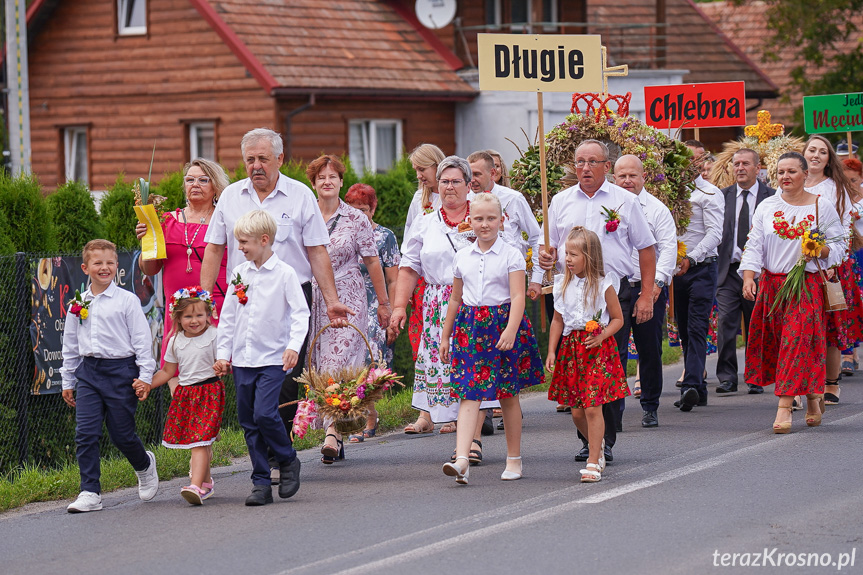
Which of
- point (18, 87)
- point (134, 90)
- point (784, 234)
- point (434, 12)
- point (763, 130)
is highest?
point (434, 12)

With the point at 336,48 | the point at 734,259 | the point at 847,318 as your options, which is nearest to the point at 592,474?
the point at 847,318

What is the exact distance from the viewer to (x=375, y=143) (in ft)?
95.1

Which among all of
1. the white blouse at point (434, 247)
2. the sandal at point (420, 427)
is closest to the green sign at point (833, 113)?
the sandal at point (420, 427)

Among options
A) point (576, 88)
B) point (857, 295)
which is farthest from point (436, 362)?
point (857, 295)

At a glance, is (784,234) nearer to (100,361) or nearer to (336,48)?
(100,361)

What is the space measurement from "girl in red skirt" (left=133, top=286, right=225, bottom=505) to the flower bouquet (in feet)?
2.31

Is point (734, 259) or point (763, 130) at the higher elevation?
point (763, 130)

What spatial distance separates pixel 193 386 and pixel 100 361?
570 mm

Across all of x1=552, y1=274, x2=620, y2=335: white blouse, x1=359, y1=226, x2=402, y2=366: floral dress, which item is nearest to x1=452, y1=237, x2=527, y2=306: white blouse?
x1=552, y1=274, x2=620, y2=335: white blouse

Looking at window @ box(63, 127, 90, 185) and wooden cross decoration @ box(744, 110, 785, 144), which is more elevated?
window @ box(63, 127, 90, 185)

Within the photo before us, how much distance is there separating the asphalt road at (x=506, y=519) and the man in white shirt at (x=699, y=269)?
2.04 metres

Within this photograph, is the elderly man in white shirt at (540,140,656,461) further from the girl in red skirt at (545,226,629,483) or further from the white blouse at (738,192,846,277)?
the white blouse at (738,192,846,277)

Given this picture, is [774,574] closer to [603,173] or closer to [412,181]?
[603,173]

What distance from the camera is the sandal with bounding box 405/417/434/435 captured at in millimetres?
10586
